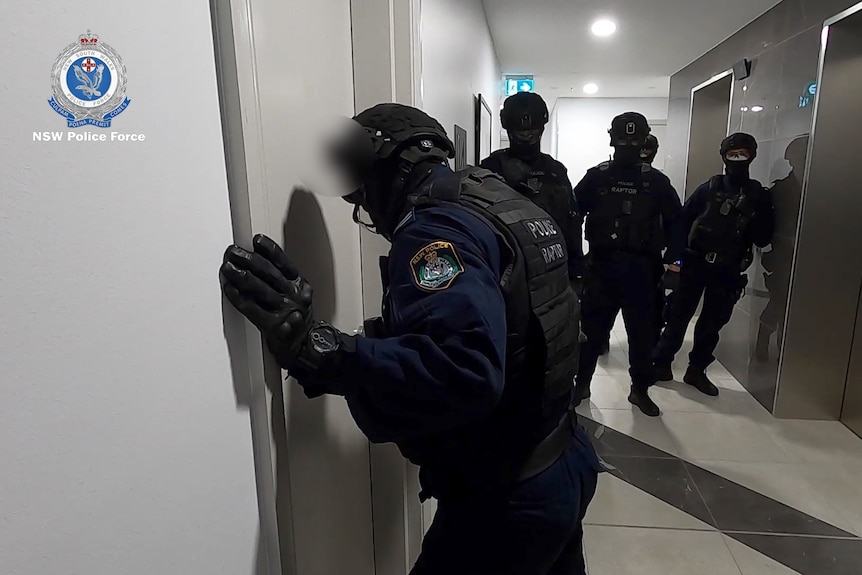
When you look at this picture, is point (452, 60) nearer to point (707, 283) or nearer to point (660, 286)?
point (660, 286)

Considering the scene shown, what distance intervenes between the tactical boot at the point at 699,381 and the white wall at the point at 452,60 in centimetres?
195

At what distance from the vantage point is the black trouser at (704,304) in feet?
10.9

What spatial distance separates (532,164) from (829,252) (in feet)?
5.37

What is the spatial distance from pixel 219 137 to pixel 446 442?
0.68m

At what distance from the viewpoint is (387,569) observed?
160 cm

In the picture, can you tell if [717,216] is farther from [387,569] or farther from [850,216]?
[387,569]

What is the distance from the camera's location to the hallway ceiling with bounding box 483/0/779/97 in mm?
3664

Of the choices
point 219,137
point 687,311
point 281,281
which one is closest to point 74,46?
point 219,137

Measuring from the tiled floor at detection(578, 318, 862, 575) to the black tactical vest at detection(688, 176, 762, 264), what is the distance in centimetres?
90

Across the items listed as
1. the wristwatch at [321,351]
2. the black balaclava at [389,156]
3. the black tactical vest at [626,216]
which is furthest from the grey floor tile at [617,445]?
the wristwatch at [321,351]

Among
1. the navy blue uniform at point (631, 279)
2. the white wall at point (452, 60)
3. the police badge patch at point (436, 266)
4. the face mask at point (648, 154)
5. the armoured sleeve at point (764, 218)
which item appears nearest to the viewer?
Answer: the police badge patch at point (436, 266)

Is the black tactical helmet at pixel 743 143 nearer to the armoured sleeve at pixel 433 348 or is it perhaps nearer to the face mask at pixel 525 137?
the face mask at pixel 525 137

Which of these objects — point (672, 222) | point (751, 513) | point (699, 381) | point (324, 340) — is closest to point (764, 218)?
point (672, 222)

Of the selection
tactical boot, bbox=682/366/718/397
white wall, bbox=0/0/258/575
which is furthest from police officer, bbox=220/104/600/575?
tactical boot, bbox=682/366/718/397
